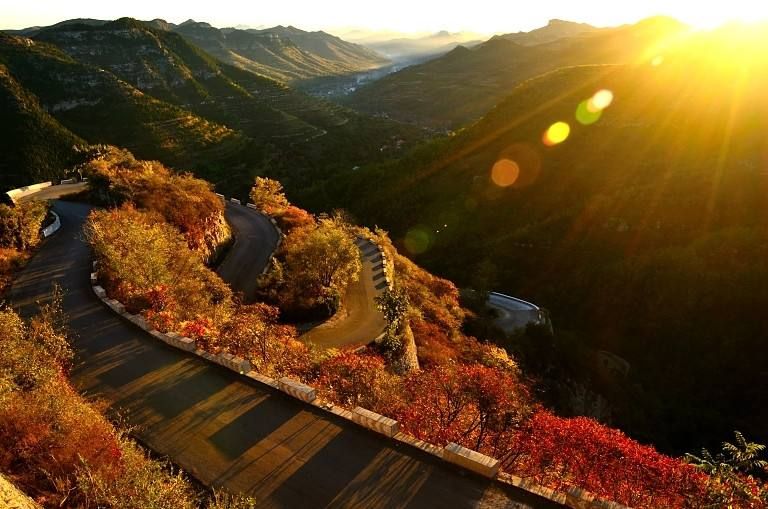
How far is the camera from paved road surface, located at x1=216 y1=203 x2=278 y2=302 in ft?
111

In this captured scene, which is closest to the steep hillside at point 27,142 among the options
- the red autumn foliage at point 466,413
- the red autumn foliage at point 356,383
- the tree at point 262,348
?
the tree at point 262,348

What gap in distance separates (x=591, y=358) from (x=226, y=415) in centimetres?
4255

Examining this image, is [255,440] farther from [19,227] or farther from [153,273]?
[19,227]

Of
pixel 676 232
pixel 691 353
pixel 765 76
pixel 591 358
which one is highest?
pixel 765 76

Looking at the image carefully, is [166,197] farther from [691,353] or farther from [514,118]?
[514,118]

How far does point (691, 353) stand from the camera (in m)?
57.2

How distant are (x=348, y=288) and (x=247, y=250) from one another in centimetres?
1066

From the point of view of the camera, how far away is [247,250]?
130ft

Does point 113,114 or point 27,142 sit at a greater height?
point 113,114

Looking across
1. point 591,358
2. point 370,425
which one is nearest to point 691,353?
point 591,358

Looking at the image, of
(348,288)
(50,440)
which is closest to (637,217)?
(348,288)

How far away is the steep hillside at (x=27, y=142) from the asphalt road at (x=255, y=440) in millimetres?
71368

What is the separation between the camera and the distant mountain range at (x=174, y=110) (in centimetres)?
10306

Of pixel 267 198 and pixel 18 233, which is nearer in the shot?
pixel 18 233
